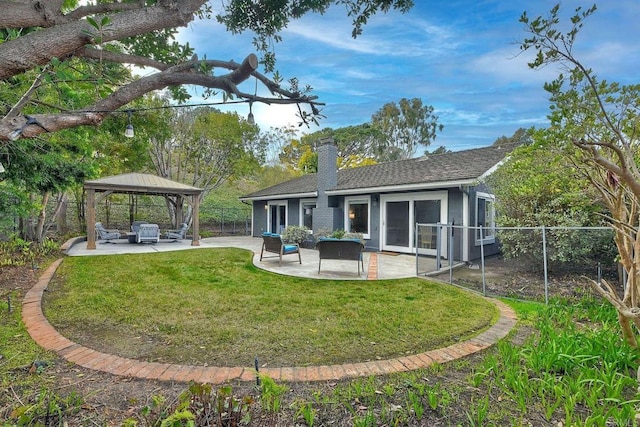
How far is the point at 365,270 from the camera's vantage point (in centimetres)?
796

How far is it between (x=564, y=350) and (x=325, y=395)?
2295 mm

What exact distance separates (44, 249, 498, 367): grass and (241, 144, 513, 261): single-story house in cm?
300

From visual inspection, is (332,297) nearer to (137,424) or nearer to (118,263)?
(137,424)

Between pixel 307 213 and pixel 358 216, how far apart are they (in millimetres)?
3011

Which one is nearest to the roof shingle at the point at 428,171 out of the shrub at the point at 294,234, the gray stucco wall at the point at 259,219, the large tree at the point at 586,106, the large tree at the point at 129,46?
the shrub at the point at 294,234

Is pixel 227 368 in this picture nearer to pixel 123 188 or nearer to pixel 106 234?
pixel 123 188

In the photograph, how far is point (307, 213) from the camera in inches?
581

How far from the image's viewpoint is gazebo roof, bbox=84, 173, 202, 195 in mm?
11625

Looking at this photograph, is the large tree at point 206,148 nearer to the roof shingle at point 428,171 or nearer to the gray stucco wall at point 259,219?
the gray stucco wall at point 259,219

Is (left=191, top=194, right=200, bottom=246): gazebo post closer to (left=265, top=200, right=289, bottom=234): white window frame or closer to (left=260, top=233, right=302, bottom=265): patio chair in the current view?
(left=265, top=200, right=289, bottom=234): white window frame

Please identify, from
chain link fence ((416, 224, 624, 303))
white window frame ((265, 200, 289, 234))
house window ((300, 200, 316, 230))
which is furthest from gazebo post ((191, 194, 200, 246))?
chain link fence ((416, 224, 624, 303))

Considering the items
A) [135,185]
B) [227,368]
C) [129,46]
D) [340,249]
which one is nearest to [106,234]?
[135,185]

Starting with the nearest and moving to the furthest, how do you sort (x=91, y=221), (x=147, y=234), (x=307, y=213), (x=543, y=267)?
(x=543, y=267), (x=91, y=221), (x=147, y=234), (x=307, y=213)

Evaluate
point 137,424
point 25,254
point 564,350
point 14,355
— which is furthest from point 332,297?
point 25,254
